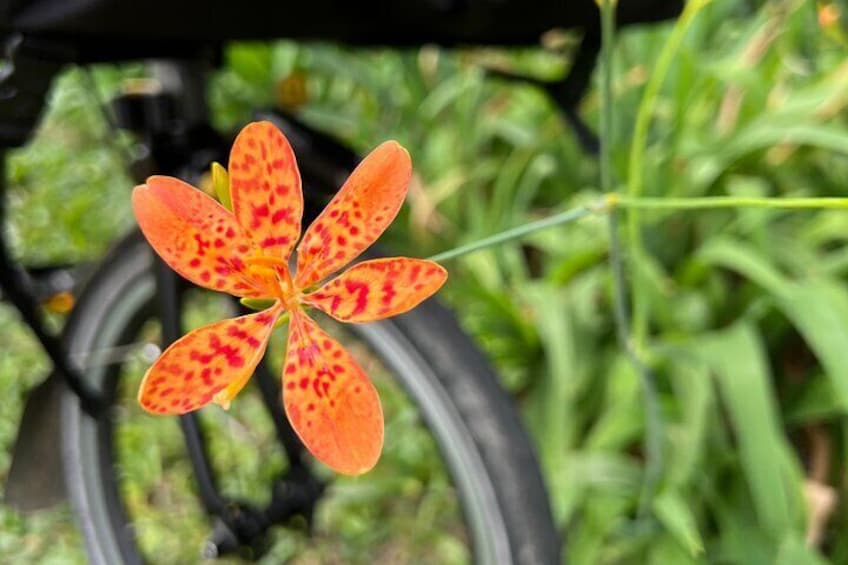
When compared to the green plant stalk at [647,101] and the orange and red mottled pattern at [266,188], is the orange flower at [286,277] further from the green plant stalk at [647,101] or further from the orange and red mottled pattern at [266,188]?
the green plant stalk at [647,101]

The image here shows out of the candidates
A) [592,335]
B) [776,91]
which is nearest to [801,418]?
[592,335]

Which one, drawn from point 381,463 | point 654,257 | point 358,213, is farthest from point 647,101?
point 381,463

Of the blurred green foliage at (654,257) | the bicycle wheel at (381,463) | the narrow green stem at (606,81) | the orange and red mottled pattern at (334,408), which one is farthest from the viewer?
the blurred green foliage at (654,257)

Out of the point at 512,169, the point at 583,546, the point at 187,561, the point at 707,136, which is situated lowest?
the point at 187,561

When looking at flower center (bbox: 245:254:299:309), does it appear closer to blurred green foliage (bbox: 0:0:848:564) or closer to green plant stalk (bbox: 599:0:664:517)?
green plant stalk (bbox: 599:0:664:517)

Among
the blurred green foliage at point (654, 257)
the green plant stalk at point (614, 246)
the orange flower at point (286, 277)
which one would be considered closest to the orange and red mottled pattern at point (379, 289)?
the orange flower at point (286, 277)

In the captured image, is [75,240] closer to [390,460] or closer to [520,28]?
[390,460]
